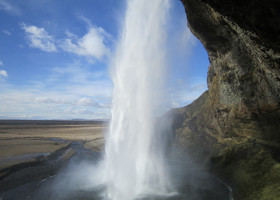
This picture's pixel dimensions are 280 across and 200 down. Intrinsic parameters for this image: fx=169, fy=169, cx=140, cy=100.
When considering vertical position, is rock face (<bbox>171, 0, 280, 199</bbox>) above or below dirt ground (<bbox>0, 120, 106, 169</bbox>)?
above

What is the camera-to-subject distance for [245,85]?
19.0 metres

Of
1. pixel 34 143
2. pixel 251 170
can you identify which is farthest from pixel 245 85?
pixel 34 143

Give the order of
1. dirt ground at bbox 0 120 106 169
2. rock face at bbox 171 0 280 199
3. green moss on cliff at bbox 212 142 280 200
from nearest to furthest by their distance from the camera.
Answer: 1. rock face at bbox 171 0 280 199
2. green moss on cliff at bbox 212 142 280 200
3. dirt ground at bbox 0 120 106 169

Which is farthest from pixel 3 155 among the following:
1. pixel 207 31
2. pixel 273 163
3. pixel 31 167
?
pixel 273 163

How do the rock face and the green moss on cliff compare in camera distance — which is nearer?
the rock face

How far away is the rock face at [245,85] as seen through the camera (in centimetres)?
826

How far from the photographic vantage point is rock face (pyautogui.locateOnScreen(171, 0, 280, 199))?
826 cm

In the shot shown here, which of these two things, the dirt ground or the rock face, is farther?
the dirt ground

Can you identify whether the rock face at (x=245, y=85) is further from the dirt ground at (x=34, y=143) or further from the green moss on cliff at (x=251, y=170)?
the dirt ground at (x=34, y=143)

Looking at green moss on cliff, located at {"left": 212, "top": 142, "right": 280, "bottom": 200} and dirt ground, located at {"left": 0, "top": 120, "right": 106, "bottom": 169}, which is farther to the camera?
dirt ground, located at {"left": 0, "top": 120, "right": 106, "bottom": 169}

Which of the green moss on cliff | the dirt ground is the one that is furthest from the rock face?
the dirt ground

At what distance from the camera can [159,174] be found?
70.6 ft

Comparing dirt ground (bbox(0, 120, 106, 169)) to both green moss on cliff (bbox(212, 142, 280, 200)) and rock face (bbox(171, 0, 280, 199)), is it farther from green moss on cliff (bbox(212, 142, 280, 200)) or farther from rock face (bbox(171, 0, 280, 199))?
rock face (bbox(171, 0, 280, 199))

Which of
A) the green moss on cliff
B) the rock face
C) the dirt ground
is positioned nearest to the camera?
the rock face
